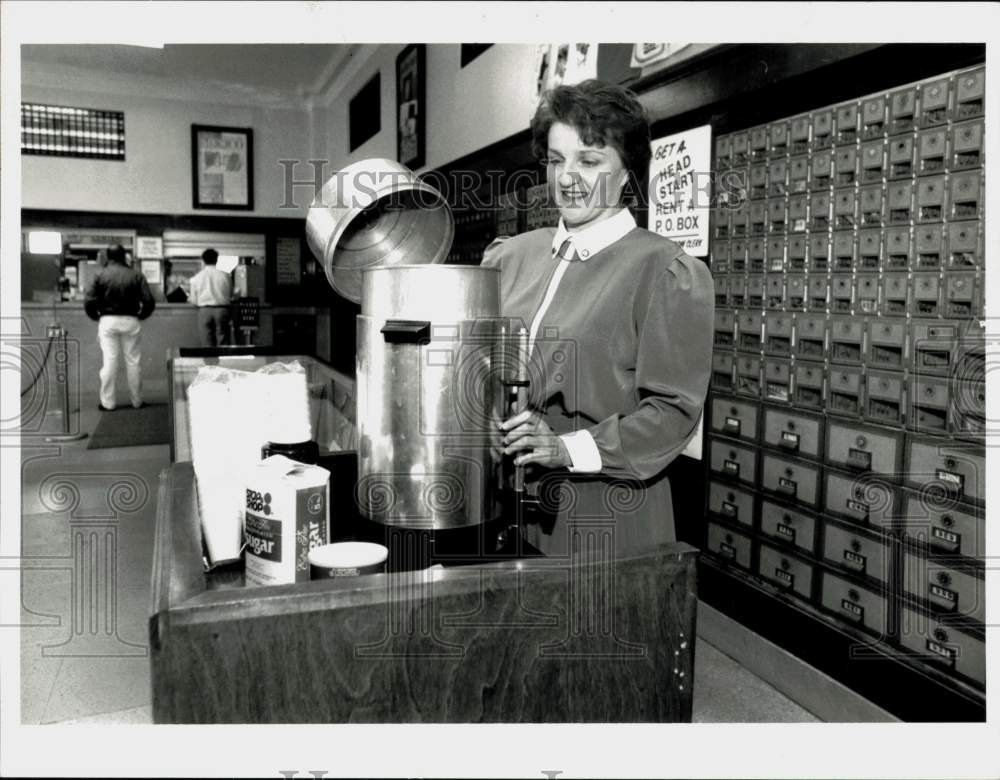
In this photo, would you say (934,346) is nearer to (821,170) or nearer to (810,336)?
(810,336)

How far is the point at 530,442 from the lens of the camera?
1143mm

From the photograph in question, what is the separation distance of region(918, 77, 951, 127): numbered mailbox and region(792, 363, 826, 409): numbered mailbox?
72 centimetres

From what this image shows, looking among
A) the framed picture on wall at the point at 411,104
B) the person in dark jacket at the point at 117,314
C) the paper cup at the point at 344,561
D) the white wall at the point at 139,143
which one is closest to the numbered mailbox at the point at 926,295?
the paper cup at the point at 344,561

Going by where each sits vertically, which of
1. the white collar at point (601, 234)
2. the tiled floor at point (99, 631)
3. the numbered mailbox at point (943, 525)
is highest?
the white collar at point (601, 234)

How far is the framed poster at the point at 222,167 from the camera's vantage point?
962cm

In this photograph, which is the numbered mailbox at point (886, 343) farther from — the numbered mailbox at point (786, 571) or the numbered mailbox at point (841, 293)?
the numbered mailbox at point (786, 571)

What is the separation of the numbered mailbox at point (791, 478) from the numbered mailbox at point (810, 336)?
1.08 feet

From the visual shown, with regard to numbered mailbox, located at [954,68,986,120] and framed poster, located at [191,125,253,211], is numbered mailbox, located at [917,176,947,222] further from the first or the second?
framed poster, located at [191,125,253,211]

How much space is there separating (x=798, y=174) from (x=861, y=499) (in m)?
0.96

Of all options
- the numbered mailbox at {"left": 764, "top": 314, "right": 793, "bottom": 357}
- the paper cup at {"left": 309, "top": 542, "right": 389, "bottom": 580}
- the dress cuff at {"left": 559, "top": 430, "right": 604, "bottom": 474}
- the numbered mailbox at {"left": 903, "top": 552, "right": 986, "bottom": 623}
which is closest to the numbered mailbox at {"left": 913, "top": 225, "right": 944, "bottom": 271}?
the numbered mailbox at {"left": 764, "top": 314, "right": 793, "bottom": 357}

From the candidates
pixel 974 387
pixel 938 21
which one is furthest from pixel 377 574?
pixel 974 387

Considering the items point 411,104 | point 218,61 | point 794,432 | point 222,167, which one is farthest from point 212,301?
point 794,432

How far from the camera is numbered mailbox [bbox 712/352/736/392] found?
2.70m

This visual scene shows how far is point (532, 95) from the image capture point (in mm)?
4273
